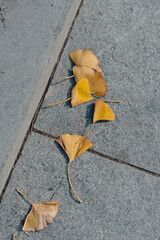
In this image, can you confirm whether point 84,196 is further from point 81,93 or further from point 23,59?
point 23,59

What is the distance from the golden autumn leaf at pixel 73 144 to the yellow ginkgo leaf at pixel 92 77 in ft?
1.01

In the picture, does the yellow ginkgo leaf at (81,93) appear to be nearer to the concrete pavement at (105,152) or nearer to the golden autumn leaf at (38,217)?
the concrete pavement at (105,152)

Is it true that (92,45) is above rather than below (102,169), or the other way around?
above

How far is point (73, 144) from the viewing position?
1808 millimetres

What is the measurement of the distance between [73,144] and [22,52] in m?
0.63

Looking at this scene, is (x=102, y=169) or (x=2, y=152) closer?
(x=2, y=152)

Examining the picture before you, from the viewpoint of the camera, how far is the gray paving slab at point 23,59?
1.75 m

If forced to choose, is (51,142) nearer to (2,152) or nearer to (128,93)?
(2,152)

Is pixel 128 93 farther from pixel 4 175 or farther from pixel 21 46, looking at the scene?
pixel 4 175

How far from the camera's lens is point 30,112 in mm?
1815

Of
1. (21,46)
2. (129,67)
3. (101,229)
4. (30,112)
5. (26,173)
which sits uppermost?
(21,46)

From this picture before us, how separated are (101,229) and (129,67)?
1.03 meters

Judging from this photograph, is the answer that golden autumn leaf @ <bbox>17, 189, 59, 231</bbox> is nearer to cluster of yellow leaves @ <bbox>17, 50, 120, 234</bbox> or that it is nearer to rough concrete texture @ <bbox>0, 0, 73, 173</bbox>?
cluster of yellow leaves @ <bbox>17, 50, 120, 234</bbox>

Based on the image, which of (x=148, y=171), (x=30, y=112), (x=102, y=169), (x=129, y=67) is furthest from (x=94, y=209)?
(x=129, y=67)
